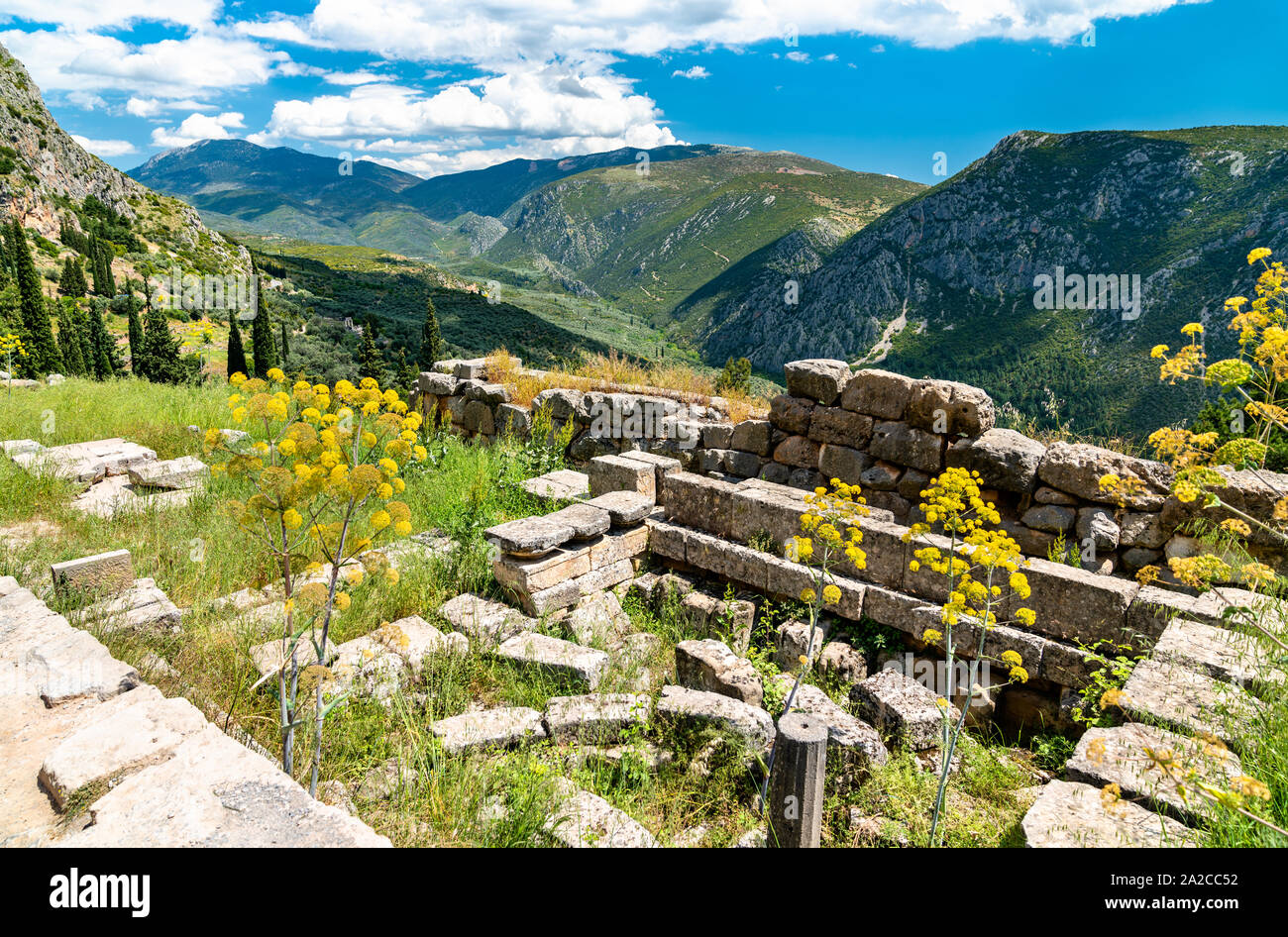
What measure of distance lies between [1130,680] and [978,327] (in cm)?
9092

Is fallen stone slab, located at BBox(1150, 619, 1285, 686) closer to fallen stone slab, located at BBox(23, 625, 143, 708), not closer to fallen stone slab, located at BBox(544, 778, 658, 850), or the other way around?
fallen stone slab, located at BBox(544, 778, 658, 850)

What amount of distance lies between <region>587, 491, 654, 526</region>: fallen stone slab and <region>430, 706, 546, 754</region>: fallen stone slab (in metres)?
2.72

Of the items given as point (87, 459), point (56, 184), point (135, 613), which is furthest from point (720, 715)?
point (56, 184)

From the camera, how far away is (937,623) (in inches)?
216

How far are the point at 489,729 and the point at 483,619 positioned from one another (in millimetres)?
1618

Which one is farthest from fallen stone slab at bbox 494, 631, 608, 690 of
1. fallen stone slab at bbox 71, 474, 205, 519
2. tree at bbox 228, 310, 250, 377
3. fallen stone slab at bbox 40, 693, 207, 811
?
tree at bbox 228, 310, 250, 377

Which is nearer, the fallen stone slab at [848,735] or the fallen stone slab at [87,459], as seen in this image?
the fallen stone slab at [848,735]

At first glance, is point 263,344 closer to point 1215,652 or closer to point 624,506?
point 624,506

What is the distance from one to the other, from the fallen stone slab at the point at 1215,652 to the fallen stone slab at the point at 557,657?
152 inches

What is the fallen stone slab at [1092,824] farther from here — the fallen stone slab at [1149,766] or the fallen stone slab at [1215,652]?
the fallen stone slab at [1215,652]

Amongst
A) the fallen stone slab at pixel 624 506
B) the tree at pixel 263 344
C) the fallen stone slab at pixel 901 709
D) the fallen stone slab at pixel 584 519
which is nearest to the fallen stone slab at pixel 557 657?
the fallen stone slab at pixel 584 519

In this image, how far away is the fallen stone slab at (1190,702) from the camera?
341 centimetres

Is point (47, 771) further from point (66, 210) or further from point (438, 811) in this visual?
point (66, 210)

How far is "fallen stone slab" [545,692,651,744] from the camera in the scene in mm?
4238
